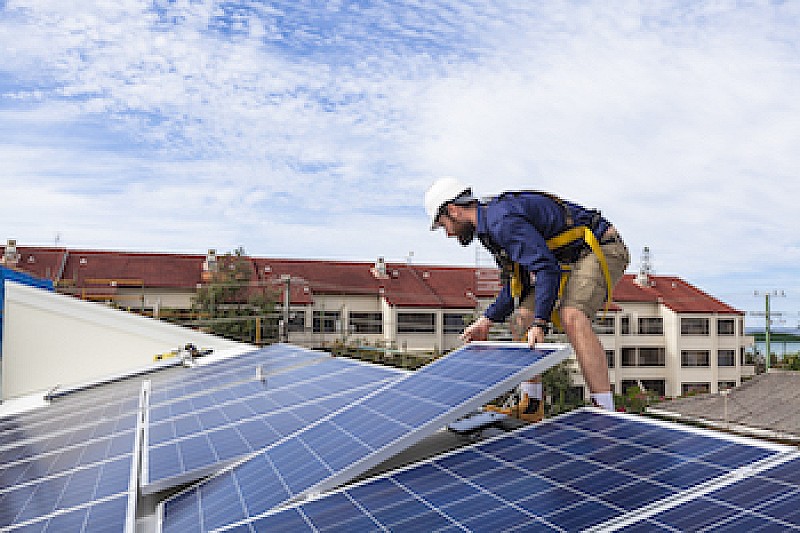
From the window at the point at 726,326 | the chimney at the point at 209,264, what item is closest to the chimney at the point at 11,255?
the chimney at the point at 209,264

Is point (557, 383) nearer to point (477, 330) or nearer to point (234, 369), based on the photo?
point (234, 369)

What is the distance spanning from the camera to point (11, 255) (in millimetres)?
42719

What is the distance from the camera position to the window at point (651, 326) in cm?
5625

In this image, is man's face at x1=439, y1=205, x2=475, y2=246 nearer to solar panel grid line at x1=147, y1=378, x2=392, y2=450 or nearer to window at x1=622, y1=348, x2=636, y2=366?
solar panel grid line at x1=147, y1=378, x2=392, y2=450

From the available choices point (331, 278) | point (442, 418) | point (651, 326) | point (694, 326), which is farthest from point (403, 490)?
point (694, 326)

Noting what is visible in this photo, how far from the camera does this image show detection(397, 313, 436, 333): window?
159 feet

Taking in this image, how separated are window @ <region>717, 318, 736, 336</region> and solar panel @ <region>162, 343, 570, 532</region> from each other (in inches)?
2381

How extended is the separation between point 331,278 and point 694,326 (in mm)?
33658

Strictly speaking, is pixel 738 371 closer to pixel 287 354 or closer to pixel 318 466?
pixel 287 354

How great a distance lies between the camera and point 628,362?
186 ft

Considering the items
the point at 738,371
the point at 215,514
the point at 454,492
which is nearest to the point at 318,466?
the point at 215,514

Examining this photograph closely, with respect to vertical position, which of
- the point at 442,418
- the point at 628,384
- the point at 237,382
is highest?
the point at 442,418

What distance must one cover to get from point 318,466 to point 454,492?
1.09 metres

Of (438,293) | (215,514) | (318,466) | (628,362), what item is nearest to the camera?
(215,514)
